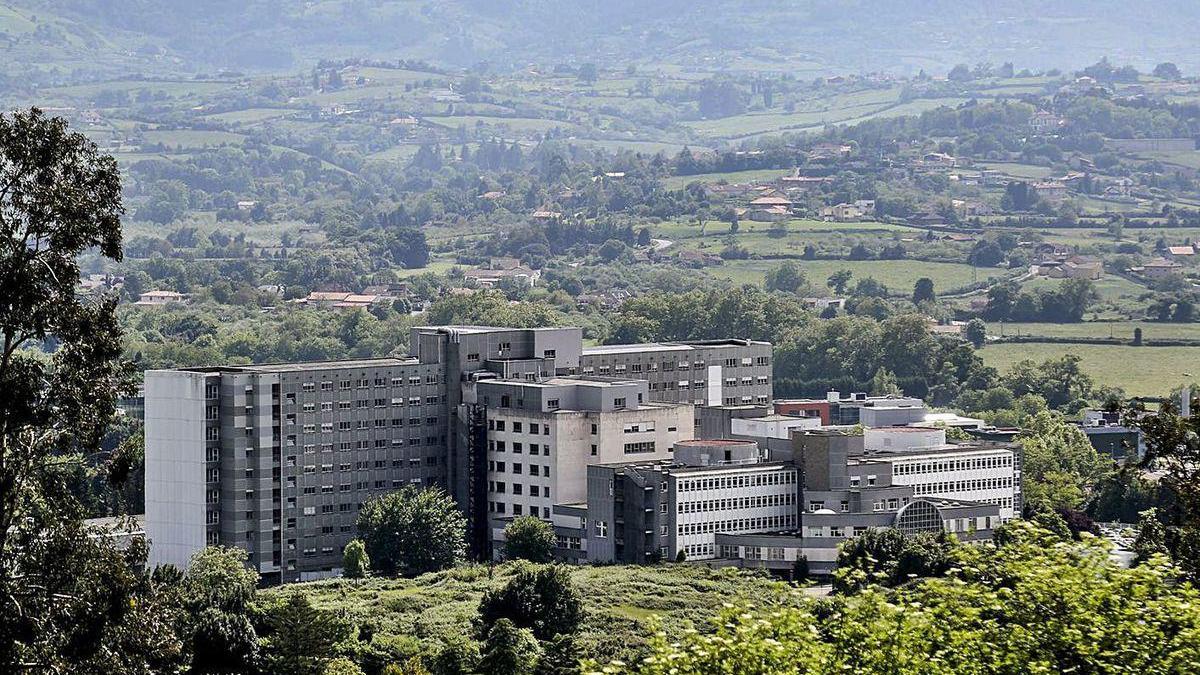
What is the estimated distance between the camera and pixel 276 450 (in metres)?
72.0

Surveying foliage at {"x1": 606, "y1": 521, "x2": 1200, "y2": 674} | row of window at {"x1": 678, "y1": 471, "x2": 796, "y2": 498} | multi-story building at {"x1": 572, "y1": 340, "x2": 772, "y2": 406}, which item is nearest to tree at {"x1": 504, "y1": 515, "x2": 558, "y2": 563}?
row of window at {"x1": 678, "y1": 471, "x2": 796, "y2": 498}

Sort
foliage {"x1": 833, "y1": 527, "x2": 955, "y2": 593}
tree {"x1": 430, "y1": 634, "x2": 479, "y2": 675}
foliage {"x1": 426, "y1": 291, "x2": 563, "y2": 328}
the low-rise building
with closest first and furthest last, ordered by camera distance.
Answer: tree {"x1": 430, "y1": 634, "x2": 479, "y2": 675} < foliage {"x1": 833, "y1": 527, "x2": 955, "y2": 593} < foliage {"x1": 426, "y1": 291, "x2": 563, "y2": 328} < the low-rise building

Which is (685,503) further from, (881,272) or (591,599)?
(881,272)

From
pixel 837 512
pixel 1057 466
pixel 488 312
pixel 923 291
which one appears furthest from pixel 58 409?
pixel 923 291

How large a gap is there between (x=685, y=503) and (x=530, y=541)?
4653mm

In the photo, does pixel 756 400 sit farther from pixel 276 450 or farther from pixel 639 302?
pixel 639 302

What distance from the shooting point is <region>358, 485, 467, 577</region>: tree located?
69062mm

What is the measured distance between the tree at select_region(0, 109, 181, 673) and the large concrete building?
140 feet

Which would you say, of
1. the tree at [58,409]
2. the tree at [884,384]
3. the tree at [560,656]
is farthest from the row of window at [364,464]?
the tree at [884,384]

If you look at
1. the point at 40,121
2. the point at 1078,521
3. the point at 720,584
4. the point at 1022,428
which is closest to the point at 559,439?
the point at 720,584

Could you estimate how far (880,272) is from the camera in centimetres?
17325

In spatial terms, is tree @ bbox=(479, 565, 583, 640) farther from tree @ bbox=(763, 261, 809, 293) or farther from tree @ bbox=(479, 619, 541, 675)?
tree @ bbox=(763, 261, 809, 293)

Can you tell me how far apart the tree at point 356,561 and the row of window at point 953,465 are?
15.3 metres

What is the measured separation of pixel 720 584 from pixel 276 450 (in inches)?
607
